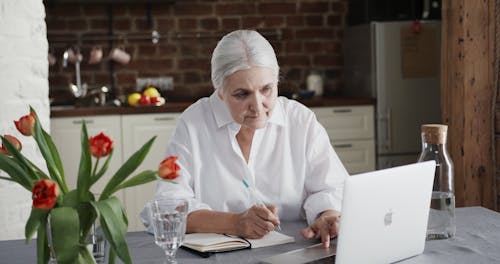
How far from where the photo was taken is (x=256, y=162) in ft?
7.78

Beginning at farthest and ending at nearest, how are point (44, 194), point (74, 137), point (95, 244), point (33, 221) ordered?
point (74, 137)
point (95, 244)
point (33, 221)
point (44, 194)

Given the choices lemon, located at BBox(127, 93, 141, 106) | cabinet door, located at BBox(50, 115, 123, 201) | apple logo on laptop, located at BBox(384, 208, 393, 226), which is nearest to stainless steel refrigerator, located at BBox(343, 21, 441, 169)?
lemon, located at BBox(127, 93, 141, 106)

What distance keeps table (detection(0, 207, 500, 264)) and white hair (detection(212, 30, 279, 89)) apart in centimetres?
53

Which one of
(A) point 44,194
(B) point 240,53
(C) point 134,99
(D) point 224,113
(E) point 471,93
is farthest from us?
(C) point 134,99

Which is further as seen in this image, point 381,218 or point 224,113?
point 224,113

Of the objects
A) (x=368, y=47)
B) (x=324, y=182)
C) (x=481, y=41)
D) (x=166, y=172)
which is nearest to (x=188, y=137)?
(x=324, y=182)

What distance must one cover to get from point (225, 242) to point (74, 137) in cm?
286

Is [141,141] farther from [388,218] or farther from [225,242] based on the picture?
[388,218]

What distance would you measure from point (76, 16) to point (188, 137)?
9.70 ft

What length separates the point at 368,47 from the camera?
4.77 metres

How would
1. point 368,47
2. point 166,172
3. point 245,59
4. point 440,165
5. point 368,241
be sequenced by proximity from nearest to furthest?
point 166,172 → point 368,241 → point 440,165 → point 245,59 → point 368,47

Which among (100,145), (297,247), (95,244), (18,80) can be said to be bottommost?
(297,247)

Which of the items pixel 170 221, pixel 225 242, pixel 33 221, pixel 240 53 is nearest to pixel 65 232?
pixel 33 221

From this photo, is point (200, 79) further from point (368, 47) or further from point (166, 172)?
point (166, 172)
